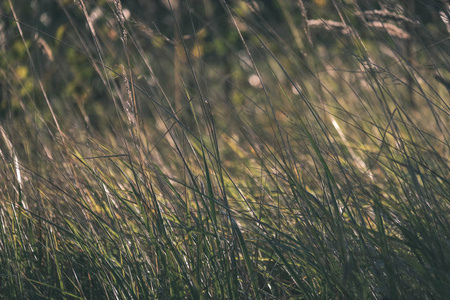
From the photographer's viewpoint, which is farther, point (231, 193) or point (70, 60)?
point (70, 60)

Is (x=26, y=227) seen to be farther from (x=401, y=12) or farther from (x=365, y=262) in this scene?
(x=401, y=12)

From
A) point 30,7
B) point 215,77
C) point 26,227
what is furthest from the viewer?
point 215,77

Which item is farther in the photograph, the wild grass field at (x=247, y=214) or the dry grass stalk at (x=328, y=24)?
the dry grass stalk at (x=328, y=24)

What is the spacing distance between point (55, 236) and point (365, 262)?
2.30 feet

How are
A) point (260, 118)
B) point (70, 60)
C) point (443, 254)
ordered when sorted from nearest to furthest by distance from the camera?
point (443, 254) → point (260, 118) → point (70, 60)

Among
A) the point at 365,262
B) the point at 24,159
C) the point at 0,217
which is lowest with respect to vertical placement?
the point at 24,159

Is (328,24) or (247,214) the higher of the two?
(328,24)

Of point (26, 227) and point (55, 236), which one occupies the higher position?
point (55, 236)

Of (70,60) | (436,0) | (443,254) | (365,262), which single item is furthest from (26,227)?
(70,60)

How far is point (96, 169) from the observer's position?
1.17 m

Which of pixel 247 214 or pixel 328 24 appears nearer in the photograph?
pixel 247 214

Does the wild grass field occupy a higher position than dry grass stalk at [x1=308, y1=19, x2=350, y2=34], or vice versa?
dry grass stalk at [x1=308, y1=19, x2=350, y2=34]

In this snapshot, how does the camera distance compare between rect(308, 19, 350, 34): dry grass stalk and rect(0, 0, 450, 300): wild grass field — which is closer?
rect(0, 0, 450, 300): wild grass field

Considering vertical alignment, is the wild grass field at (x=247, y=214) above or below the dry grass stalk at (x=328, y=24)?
below
